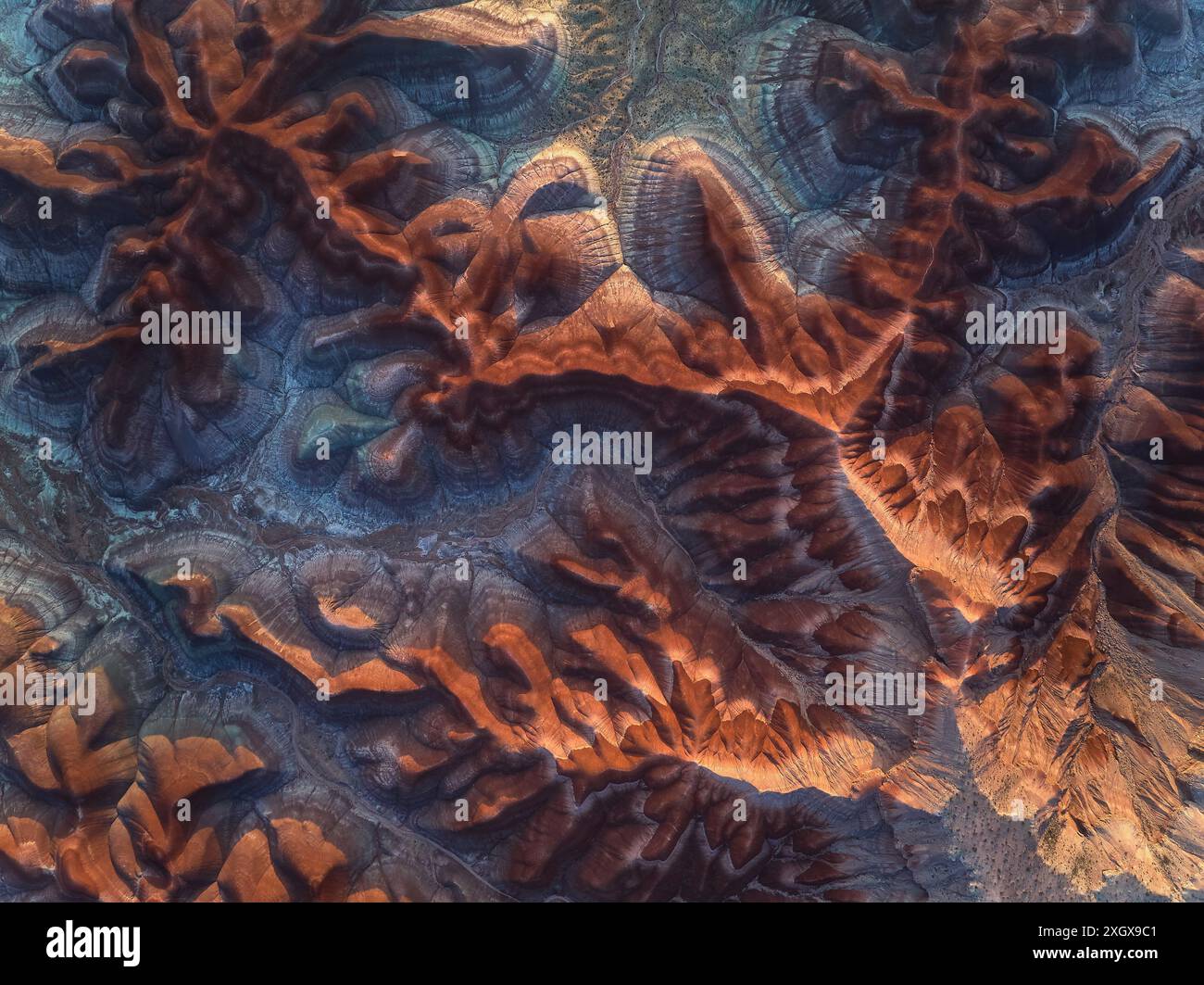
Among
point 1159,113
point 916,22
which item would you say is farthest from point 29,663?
point 1159,113

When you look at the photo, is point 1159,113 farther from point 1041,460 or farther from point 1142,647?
point 1142,647

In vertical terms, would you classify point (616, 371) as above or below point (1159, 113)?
below

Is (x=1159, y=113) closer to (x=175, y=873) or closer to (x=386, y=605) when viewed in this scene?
(x=386, y=605)

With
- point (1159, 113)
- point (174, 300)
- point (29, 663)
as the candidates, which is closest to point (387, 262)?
point (174, 300)
